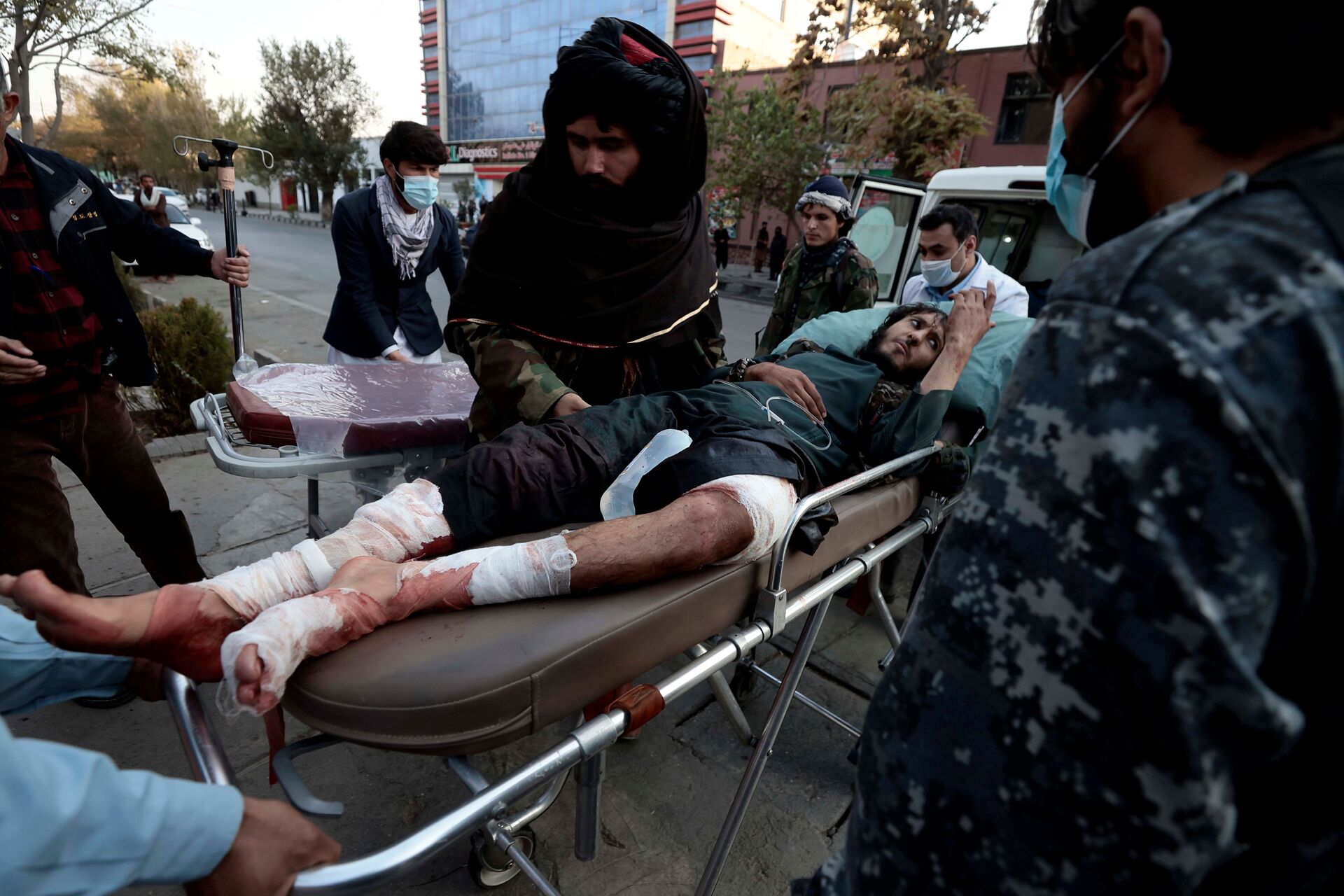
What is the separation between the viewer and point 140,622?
3.35 feet

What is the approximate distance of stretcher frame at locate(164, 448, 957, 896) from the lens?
0.79 m

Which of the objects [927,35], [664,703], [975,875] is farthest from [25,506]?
[927,35]

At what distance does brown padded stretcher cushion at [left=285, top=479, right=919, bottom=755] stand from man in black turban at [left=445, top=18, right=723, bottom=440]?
2.71 feet

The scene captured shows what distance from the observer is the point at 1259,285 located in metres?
0.47

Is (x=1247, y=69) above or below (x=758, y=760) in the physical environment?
above

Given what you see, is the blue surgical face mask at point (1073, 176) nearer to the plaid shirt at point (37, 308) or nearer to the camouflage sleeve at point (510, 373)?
the camouflage sleeve at point (510, 373)

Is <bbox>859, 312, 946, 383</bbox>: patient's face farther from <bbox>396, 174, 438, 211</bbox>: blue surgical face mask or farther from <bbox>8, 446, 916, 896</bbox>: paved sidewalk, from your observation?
<bbox>396, 174, 438, 211</bbox>: blue surgical face mask

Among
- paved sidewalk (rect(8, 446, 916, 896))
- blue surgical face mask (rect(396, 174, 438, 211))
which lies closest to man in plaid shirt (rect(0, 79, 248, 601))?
paved sidewalk (rect(8, 446, 916, 896))

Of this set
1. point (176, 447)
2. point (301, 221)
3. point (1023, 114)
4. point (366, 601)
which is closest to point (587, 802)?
point (366, 601)

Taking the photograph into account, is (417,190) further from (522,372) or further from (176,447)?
(176,447)

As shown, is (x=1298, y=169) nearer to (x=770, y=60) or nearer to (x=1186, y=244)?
(x=1186, y=244)

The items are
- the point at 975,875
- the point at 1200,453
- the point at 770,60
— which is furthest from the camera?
the point at 770,60

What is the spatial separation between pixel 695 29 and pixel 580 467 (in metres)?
33.8

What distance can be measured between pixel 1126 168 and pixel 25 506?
2.78 meters
